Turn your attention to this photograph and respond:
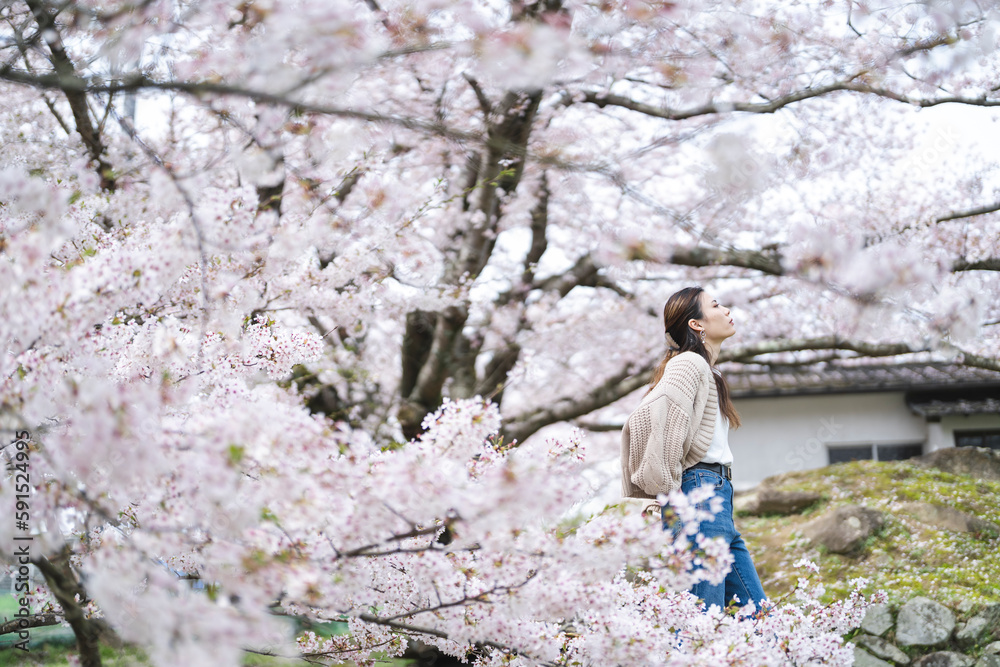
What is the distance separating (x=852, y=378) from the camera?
9.11m

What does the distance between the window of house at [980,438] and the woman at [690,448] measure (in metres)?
7.67

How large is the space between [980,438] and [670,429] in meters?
8.23

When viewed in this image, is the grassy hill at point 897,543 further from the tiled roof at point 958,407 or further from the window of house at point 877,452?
the window of house at point 877,452

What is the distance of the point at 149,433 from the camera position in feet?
4.25

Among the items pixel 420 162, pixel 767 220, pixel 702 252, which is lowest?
pixel 702 252

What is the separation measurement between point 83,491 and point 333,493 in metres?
0.50

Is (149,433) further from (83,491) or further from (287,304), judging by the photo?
(287,304)

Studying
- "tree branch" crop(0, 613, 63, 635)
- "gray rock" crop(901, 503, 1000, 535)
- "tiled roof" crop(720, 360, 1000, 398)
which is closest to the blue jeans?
"tree branch" crop(0, 613, 63, 635)

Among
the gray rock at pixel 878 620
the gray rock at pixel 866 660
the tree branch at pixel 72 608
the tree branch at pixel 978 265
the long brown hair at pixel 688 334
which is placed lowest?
the gray rock at pixel 866 660

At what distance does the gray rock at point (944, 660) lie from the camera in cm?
335

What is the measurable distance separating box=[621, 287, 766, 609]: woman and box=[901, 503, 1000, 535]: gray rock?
252 cm

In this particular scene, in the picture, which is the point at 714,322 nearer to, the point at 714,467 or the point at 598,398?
the point at 714,467

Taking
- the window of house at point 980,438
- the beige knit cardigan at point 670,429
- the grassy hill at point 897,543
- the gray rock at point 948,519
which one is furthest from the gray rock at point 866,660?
the window of house at point 980,438

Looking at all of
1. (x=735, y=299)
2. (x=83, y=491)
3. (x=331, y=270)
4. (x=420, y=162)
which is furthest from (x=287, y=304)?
(x=735, y=299)
